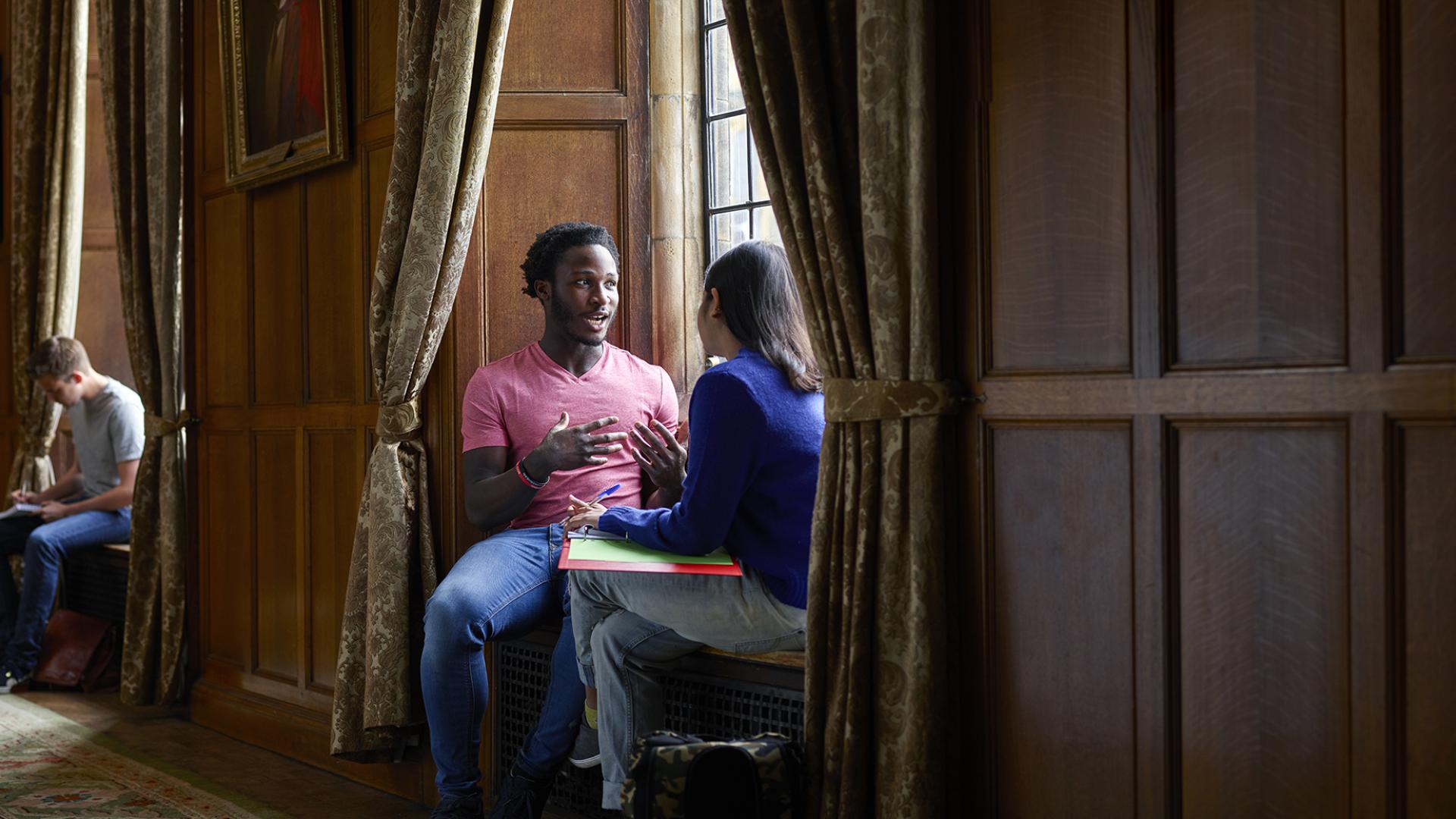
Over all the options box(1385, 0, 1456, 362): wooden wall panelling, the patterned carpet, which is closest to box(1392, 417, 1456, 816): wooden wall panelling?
box(1385, 0, 1456, 362): wooden wall panelling

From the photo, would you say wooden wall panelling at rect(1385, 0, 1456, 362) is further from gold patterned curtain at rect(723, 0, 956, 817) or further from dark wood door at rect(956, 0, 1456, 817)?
gold patterned curtain at rect(723, 0, 956, 817)

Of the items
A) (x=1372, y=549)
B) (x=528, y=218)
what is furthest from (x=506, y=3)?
(x=1372, y=549)

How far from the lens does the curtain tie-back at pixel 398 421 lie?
11.7 feet

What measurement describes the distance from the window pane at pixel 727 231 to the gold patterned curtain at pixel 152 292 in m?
2.17

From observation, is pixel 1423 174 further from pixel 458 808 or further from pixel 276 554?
pixel 276 554

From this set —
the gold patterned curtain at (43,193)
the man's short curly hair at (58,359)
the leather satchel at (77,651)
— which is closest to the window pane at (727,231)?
the man's short curly hair at (58,359)

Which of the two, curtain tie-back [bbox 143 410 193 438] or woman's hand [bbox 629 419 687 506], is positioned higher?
curtain tie-back [bbox 143 410 193 438]

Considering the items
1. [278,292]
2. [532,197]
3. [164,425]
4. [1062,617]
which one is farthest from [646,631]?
[164,425]

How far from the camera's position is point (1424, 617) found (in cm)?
177

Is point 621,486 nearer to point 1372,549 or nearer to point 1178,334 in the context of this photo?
point 1178,334

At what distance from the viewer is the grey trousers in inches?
102

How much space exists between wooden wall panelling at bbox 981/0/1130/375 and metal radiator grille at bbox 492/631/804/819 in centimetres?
93

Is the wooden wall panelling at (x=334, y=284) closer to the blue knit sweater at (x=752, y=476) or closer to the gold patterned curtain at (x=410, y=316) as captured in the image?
the gold patterned curtain at (x=410, y=316)

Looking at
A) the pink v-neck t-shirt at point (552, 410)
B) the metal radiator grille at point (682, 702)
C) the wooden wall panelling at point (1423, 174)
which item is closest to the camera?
the wooden wall panelling at point (1423, 174)
